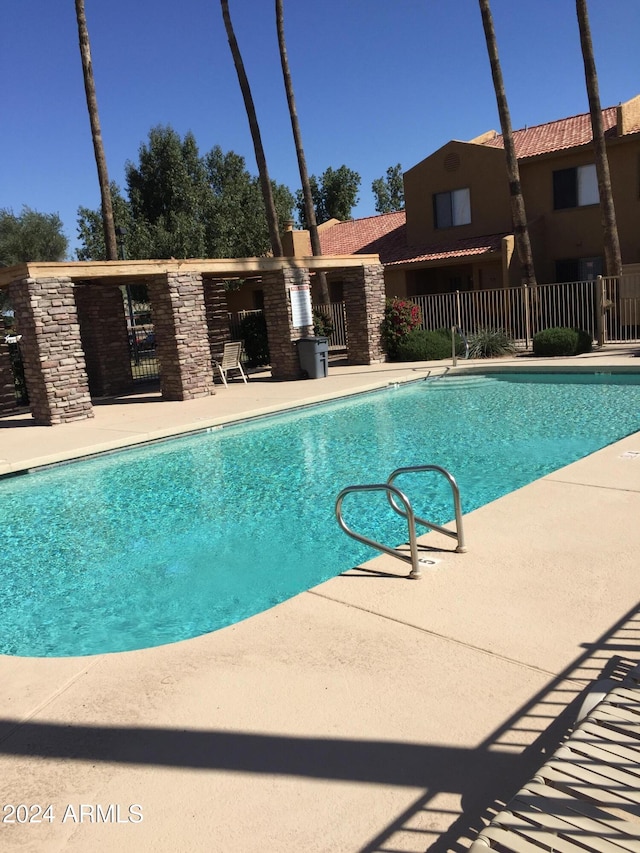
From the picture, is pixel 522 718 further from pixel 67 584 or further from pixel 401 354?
pixel 401 354

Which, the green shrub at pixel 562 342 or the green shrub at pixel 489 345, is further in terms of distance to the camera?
the green shrub at pixel 489 345

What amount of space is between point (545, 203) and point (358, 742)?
23967 millimetres

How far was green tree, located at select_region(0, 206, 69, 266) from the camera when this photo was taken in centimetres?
3881

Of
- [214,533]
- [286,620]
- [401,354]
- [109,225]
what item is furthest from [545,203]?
[286,620]

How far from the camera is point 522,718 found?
10.4 ft

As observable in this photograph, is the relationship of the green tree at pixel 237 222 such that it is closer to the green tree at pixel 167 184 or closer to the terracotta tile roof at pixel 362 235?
the green tree at pixel 167 184

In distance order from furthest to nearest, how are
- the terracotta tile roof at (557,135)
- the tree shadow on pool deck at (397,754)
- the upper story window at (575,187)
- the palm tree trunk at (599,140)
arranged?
the terracotta tile roof at (557,135)
the upper story window at (575,187)
the palm tree trunk at (599,140)
the tree shadow on pool deck at (397,754)

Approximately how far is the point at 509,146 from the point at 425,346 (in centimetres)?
657

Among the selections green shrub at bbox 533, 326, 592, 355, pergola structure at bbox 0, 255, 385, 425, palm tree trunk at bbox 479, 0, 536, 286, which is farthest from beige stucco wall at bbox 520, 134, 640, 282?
pergola structure at bbox 0, 255, 385, 425

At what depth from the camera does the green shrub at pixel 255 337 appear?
68.9 feet

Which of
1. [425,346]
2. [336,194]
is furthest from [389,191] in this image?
[425,346]

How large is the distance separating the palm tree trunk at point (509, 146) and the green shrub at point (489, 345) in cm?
288

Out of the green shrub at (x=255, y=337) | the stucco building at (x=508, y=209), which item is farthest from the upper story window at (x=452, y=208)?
the green shrub at (x=255, y=337)

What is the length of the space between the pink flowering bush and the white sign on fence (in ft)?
A: 8.73
